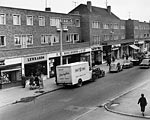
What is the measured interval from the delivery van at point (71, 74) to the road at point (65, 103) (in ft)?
2.65

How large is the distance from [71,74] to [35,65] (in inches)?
277

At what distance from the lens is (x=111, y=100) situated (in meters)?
21.2

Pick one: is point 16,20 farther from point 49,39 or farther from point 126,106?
point 126,106

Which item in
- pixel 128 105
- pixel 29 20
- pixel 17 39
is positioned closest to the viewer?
pixel 128 105

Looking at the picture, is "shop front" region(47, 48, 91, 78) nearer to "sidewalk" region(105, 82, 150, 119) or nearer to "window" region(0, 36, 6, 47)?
"window" region(0, 36, 6, 47)

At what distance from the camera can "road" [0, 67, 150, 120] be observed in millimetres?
17891

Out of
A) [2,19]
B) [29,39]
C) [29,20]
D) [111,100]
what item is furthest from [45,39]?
[111,100]

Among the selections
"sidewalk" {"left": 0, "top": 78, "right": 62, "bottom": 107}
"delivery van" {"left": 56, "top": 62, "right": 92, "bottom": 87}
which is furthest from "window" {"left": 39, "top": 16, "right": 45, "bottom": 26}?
"delivery van" {"left": 56, "top": 62, "right": 92, "bottom": 87}

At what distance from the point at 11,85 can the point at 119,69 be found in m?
17.8

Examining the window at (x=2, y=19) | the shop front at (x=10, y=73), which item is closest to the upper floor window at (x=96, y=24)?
the window at (x=2, y=19)

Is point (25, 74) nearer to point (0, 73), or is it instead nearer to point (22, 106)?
point (0, 73)

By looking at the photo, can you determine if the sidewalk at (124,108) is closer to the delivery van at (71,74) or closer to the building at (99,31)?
the delivery van at (71,74)

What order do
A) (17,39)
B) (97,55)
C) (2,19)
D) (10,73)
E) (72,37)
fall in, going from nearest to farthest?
(10,73), (2,19), (17,39), (72,37), (97,55)

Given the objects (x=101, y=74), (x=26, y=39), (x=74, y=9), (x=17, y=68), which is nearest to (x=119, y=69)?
(x=101, y=74)
